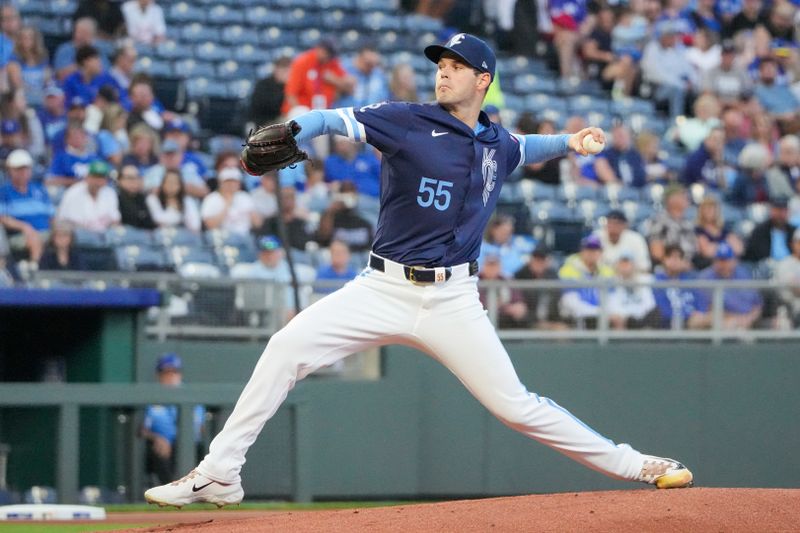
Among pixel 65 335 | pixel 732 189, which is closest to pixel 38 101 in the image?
pixel 65 335

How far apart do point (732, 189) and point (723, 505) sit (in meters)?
8.13

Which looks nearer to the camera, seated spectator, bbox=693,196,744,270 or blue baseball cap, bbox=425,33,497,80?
blue baseball cap, bbox=425,33,497,80

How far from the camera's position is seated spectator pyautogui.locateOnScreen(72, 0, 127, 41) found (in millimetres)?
12961

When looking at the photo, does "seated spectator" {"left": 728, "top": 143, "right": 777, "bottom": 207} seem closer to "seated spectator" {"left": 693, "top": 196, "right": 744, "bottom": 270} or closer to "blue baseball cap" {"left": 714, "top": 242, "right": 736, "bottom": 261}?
"seated spectator" {"left": 693, "top": 196, "right": 744, "bottom": 270}

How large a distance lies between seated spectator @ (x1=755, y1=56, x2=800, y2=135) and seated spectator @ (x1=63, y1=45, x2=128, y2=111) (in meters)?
6.47

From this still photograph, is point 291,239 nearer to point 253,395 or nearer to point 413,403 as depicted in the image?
point 413,403

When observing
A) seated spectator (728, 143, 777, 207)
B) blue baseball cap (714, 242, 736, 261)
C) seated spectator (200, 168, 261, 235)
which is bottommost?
blue baseball cap (714, 242, 736, 261)

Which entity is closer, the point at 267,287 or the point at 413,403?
the point at 267,287

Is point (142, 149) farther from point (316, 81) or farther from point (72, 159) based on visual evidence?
point (316, 81)

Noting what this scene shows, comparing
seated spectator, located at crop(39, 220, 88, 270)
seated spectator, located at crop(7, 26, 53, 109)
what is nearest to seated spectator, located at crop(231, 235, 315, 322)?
seated spectator, located at crop(39, 220, 88, 270)

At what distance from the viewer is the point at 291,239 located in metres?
11.0

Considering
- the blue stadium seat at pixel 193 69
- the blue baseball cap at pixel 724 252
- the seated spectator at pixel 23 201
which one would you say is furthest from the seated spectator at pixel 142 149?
the blue baseball cap at pixel 724 252

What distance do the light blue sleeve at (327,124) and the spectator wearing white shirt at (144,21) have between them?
26.6 feet

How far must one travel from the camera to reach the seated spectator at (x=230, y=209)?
1105cm
